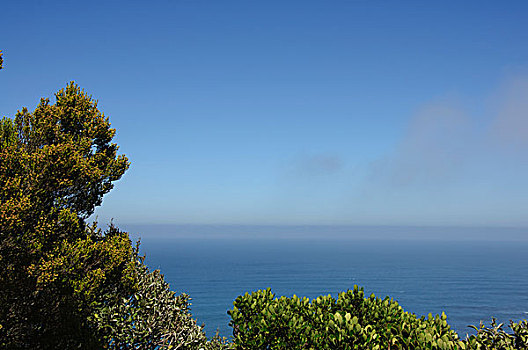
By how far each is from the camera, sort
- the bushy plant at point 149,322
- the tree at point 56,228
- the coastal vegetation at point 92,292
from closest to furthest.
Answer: the coastal vegetation at point 92,292 < the tree at point 56,228 < the bushy plant at point 149,322

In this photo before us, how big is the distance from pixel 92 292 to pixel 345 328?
991 cm

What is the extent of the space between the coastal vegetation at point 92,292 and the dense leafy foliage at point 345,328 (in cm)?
3

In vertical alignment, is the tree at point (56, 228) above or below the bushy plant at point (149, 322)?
above

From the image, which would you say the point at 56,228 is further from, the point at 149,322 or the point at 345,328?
the point at 345,328

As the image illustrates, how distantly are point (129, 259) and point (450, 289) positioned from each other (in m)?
215

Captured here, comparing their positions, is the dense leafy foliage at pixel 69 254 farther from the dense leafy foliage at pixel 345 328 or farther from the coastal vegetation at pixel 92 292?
the dense leafy foliage at pixel 345 328

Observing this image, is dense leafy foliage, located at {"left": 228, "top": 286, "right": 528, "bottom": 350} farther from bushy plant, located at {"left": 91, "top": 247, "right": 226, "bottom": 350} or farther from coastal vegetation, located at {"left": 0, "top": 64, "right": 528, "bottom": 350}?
bushy plant, located at {"left": 91, "top": 247, "right": 226, "bottom": 350}

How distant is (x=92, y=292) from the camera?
1443 centimetres

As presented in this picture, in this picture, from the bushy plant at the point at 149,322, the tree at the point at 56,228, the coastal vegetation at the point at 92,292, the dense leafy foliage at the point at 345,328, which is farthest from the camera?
the bushy plant at the point at 149,322

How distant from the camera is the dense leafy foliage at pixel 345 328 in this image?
32.8 feet

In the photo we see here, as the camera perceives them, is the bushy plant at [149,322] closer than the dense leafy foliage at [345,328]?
No

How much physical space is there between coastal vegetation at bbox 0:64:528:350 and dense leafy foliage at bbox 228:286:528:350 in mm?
34

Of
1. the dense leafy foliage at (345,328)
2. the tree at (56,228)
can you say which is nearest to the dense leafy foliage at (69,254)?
the tree at (56,228)

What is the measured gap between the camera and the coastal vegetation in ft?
37.9
